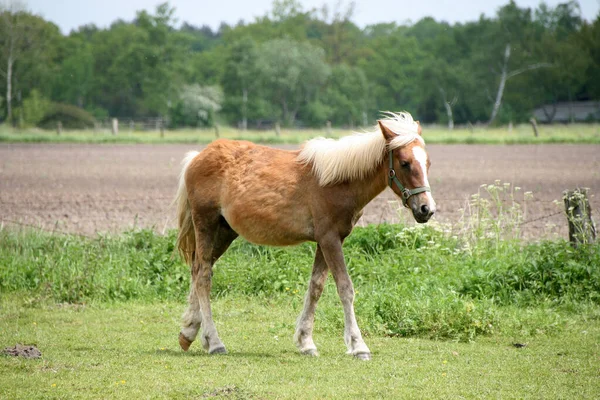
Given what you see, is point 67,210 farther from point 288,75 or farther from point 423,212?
point 288,75

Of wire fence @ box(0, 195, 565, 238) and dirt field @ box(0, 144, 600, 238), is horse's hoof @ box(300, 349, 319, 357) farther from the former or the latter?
wire fence @ box(0, 195, 565, 238)

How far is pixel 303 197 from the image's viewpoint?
6.62m

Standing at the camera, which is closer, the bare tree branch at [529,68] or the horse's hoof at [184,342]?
the horse's hoof at [184,342]

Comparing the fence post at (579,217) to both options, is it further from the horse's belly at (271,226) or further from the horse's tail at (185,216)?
the horse's tail at (185,216)

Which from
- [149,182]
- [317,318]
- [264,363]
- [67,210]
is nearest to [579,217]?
[317,318]

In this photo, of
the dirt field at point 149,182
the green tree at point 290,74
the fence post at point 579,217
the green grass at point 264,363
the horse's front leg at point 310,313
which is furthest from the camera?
the green tree at point 290,74

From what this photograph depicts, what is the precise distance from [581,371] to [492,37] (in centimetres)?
7060

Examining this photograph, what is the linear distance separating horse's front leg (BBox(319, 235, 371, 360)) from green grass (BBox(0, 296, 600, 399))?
0.42 feet

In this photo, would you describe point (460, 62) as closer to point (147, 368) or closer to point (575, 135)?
point (575, 135)

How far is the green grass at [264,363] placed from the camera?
5.50 meters

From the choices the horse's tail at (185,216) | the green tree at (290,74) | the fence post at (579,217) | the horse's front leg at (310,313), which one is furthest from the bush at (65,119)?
the horse's front leg at (310,313)

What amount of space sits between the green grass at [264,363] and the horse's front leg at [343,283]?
127 millimetres

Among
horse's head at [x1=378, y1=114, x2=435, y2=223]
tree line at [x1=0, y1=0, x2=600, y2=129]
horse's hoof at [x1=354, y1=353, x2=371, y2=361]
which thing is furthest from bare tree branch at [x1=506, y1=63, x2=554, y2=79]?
horse's hoof at [x1=354, y1=353, x2=371, y2=361]

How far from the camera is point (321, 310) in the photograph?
8.34m
